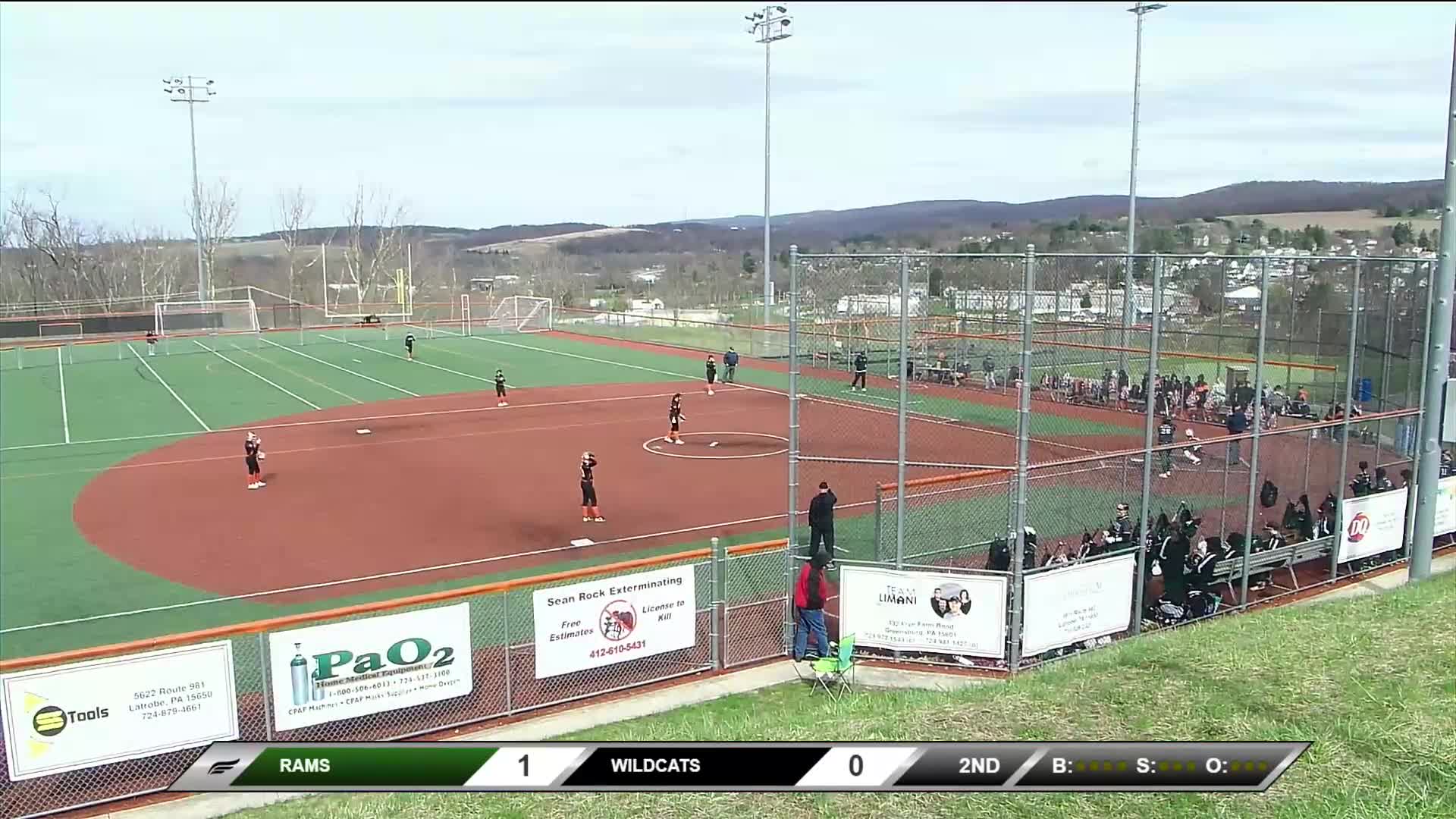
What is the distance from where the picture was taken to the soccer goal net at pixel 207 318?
65.4 metres

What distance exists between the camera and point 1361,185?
54.9 m

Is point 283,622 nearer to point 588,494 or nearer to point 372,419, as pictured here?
point 588,494

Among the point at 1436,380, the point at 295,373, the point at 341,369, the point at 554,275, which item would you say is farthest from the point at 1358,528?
the point at 554,275

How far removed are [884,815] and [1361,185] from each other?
200 ft

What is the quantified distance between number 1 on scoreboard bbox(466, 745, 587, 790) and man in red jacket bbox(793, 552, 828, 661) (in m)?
9.23

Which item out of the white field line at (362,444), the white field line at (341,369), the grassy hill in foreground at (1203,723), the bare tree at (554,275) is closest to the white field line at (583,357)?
the white field line at (341,369)

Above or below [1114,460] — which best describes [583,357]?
below

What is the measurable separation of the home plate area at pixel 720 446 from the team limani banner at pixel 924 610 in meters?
15.4

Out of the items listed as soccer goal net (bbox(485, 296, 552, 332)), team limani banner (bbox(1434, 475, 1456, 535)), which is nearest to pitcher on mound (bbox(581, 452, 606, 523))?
team limani banner (bbox(1434, 475, 1456, 535))

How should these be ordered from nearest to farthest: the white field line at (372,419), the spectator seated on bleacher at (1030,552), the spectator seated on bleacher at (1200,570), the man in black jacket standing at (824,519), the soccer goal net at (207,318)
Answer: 1. the spectator seated on bleacher at (1030,552)
2. the spectator seated on bleacher at (1200,570)
3. the man in black jacket standing at (824,519)
4. the white field line at (372,419)
5. the soccer goal net at (207,318)

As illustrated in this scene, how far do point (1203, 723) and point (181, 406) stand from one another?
39973mm

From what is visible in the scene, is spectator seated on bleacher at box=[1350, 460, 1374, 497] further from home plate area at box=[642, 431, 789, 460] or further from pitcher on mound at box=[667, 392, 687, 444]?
pitcher on mound at box=[667, 392, 687, 444]

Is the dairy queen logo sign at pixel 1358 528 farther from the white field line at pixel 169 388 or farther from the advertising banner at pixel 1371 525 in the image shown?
the white field line at pixel 169 388

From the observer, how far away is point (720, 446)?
98.1 feet
